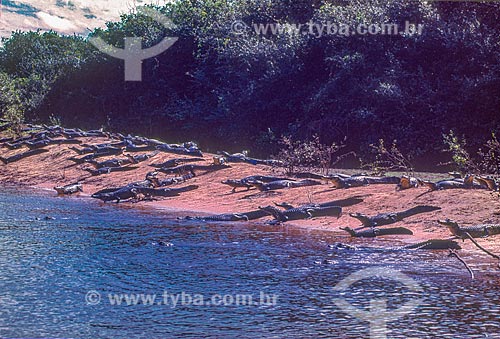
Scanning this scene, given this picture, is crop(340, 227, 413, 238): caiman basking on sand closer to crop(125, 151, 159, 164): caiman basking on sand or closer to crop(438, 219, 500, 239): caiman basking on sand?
crop(438, 219, 500, 239): caiman basking on sand

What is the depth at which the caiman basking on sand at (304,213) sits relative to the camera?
17.5 metres

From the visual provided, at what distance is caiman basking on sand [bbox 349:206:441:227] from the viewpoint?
16047mm

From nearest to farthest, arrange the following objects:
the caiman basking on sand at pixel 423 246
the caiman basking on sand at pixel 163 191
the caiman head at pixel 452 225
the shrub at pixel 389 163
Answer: the caiman basking on sand at pixel 423 246
the caiman head at pixel 452 225
the shrub at pixel 389 163
the caiman basking on sand at pixel 163 191

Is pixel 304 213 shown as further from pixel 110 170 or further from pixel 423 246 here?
pixel 110 170

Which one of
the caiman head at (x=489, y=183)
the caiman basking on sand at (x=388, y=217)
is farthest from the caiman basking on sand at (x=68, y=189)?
the caiman head at (x=489, y=183)

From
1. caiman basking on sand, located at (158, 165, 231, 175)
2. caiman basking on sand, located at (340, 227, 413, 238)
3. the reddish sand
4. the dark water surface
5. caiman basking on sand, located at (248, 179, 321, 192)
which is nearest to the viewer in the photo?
the dark water surface

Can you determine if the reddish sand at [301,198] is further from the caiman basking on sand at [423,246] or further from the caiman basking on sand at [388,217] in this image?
the caiman basking on sand at [423,246]

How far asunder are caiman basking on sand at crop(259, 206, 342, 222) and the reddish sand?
185 mm

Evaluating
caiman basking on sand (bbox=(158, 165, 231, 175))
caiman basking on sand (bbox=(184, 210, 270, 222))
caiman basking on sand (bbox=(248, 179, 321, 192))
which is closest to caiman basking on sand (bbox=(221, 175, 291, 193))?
caiman basking on sand (bbox=(248, 179, 321, 192))

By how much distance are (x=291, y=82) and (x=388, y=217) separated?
15.8 m

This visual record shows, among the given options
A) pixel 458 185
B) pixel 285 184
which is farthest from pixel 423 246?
pixel 285 184

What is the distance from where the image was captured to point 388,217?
53.1 feet

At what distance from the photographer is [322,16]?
3025 cm

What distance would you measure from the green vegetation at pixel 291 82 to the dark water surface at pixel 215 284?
37.5 feet
